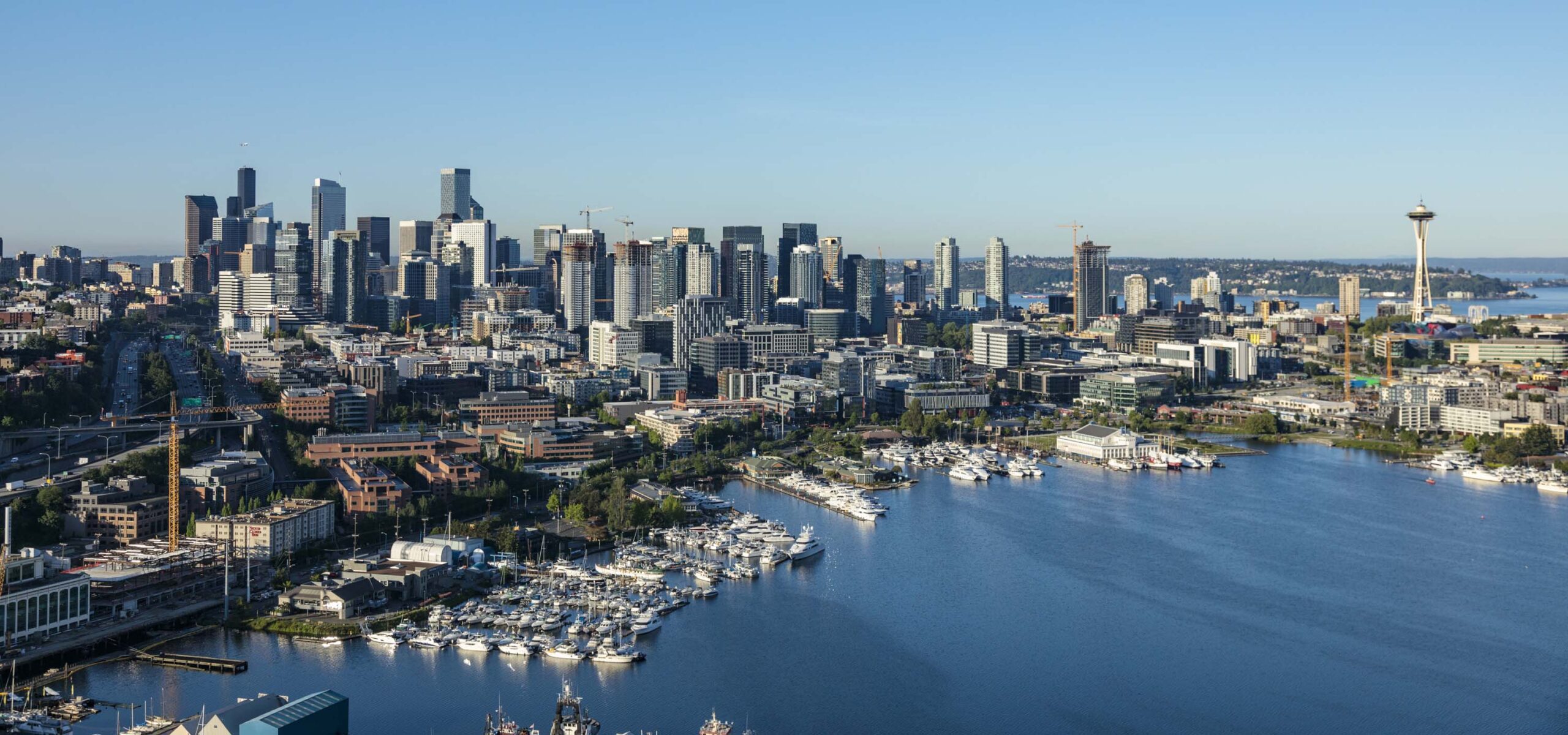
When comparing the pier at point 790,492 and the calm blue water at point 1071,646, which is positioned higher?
the pier at point 790,492

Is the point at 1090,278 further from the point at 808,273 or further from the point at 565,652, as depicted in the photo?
the point at 565,652

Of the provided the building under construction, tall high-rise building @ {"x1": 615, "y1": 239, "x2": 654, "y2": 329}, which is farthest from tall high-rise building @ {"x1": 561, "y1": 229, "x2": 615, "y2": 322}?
the building under construction

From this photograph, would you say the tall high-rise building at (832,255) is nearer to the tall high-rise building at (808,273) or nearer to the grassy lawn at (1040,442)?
the tall high-rise building at (808,273)

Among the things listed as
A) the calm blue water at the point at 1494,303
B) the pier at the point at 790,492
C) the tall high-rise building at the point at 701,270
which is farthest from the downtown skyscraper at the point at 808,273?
the pier at the point at 790,492

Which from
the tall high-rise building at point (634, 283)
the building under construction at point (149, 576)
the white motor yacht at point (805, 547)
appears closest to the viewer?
the building under construction at point (149, 576)

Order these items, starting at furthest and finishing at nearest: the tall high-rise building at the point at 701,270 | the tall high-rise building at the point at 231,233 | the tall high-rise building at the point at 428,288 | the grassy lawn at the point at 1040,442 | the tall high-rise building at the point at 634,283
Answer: the tall high-rise building at the point at 231,233
the tall high-rise building at the point at 428,288
the tall high-rise building at the point at 701,270
the tall high-rise building at the point at 634,283
the grassy lawn at the point at 1040,442

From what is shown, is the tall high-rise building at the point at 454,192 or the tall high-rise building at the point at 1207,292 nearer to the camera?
the tall high-rise building at the point at 1207,292

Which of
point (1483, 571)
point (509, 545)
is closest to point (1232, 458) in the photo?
point (1483, 571)

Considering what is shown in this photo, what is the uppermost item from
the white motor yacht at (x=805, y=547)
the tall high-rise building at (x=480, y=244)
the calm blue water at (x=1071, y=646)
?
the tall high-rise building at (x=480, y=244)
